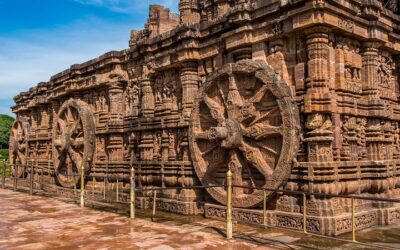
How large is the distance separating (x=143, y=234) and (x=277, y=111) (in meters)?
3.45

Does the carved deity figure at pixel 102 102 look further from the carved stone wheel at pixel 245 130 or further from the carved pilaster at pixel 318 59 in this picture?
the carved pilaster at pixel 318 59

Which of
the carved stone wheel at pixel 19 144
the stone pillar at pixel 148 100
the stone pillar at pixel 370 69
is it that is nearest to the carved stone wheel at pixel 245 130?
the stone pillar at pixel 370 69

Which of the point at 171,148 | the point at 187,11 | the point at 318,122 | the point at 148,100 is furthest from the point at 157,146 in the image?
the point at 318,122

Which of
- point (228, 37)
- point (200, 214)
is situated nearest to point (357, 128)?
point (228, 37)

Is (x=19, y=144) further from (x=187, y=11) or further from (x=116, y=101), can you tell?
(x=187, y=11)

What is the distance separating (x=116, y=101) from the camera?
1391 centimetres

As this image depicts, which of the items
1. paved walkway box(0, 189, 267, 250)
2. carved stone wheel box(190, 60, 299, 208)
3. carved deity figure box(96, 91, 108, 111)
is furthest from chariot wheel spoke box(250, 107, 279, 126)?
carved deity figure box(96, 91, 108, 111)

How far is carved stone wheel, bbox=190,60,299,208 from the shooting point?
8.13 meters

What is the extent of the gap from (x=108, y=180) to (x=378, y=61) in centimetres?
879

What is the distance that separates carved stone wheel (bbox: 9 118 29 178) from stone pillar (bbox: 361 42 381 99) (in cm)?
1649

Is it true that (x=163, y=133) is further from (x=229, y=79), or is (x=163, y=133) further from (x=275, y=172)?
(x=275, y=172)

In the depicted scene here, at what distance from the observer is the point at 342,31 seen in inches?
326

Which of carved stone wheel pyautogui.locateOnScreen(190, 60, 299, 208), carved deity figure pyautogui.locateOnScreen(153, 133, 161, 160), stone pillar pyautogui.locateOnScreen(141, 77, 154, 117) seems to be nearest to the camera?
carved stone wheel pyautogui.locateOnScreen(190, 60, 299, 208)

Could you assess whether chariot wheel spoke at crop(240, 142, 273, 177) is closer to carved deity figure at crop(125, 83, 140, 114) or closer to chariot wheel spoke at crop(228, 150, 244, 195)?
chariot wheel spoke at crop(228, 150, 244, 195)
